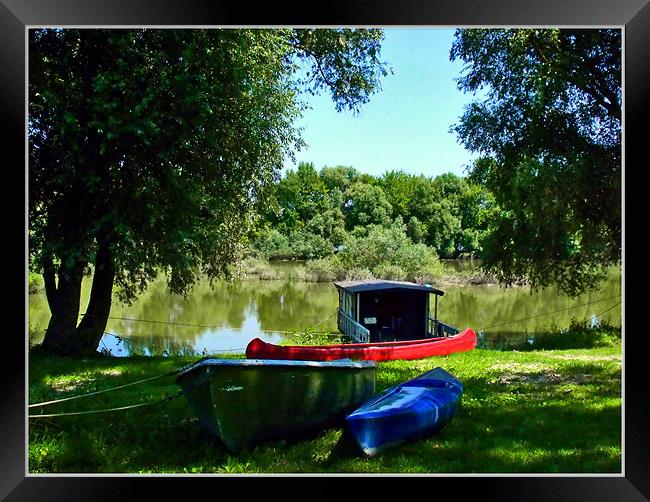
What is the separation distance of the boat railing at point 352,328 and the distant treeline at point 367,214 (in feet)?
3.86

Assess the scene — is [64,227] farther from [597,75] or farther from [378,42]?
[597,75]

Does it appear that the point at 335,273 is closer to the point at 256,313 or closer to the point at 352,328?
the point at 352,328

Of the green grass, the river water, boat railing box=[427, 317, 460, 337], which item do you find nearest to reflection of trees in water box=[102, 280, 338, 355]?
the river water

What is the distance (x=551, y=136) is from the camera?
19.6ft

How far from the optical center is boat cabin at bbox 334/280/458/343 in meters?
9.31

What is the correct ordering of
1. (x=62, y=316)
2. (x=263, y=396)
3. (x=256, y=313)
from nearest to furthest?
(x=263, y=396)
(x=62, y=316)
(x=256, y=313)

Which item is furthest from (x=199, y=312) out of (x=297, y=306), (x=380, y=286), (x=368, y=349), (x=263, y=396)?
(x=263, y=396)

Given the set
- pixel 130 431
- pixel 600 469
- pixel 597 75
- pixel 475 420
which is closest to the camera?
pixel 600 469

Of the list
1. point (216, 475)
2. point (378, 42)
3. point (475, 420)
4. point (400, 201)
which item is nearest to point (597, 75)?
point (378, 42)

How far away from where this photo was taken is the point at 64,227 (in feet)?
19.8

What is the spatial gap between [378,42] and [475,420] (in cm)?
445

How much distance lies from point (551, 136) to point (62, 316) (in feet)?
18.8

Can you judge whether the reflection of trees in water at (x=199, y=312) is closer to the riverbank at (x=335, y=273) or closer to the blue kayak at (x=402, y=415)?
the riverbank at (x=335, y=273)
